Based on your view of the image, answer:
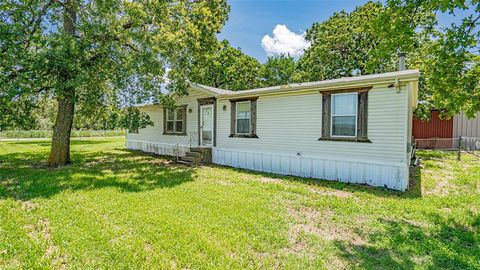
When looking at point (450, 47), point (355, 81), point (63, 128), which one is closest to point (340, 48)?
point (355, 81)

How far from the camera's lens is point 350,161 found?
827cm

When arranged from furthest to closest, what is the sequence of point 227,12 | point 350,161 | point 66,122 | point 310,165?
point 227,12 < point 66,122 < point 310,165 < point 350,161

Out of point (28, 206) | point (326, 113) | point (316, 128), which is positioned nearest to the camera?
point (28, 206)

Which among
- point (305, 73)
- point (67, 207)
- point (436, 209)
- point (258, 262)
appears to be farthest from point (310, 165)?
point (305, 73)

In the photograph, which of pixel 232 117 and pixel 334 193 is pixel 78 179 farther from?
pixel 334 193

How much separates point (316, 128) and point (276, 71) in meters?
21.5

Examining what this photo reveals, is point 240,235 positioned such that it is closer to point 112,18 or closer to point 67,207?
point 67,207

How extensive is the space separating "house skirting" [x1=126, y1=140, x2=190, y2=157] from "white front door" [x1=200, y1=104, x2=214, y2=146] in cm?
109

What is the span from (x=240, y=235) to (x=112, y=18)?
9.38 metres

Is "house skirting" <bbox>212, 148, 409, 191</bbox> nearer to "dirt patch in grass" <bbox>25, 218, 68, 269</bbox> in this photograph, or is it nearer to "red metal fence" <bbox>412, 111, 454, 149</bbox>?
"dirt patch in grass" <bbox>25, 218, 68, 269</bbox>

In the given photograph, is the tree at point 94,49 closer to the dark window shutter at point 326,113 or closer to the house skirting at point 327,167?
the house skirting at point 327,167

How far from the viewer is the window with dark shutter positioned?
801 centimetres

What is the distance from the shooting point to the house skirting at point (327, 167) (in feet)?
24.3

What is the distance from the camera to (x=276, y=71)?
29422 mm
